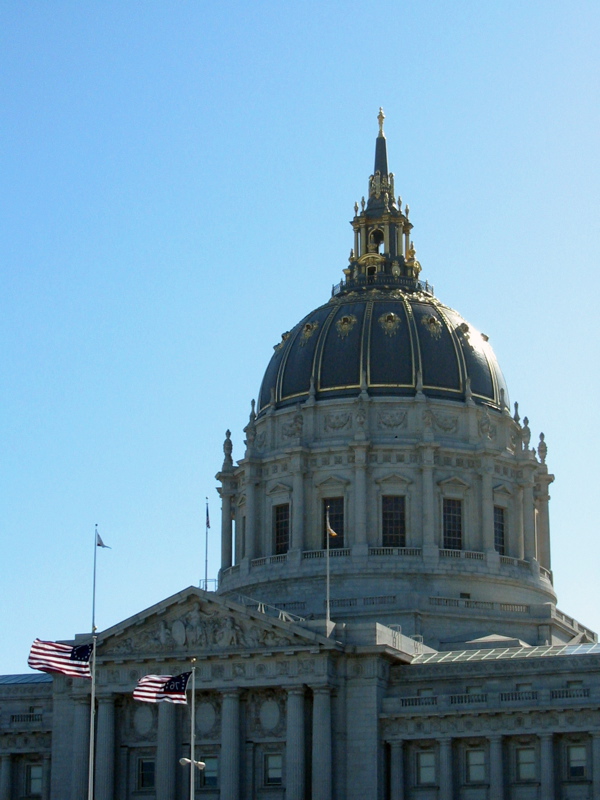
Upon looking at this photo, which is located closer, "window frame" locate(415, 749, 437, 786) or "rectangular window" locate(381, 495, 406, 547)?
"window frame" locate(415, 749, 437, 786)

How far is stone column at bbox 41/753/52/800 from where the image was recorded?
336 ft

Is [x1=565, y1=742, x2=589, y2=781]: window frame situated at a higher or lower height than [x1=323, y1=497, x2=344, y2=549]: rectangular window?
lower

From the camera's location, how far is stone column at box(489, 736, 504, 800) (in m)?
92.0

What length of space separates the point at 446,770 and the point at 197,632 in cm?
1561

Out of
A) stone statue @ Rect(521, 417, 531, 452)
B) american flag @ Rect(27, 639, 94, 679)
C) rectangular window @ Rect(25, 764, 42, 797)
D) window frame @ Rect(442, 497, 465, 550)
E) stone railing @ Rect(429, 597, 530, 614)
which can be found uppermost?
stone statue @ Rect(521, 417, 531, 452)

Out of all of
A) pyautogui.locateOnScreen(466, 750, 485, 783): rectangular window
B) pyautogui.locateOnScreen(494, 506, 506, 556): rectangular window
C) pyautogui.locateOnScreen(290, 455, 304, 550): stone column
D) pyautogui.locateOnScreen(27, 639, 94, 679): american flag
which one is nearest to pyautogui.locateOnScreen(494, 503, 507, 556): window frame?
pyautogui.locateOnScreen(494, 506, 506, 556): rectangular window

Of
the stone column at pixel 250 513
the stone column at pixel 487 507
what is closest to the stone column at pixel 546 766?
the stone column at pixel 487 507

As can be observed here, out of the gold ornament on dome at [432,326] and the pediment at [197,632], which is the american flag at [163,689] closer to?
the pediment at [197,632]

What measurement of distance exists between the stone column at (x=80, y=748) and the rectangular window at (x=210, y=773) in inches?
250

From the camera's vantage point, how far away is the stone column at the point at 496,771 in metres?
92.0

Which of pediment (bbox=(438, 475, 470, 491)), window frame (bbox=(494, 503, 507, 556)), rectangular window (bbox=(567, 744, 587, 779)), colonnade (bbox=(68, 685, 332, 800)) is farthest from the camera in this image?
window frame (bbox=(494, 503, 507, 556))

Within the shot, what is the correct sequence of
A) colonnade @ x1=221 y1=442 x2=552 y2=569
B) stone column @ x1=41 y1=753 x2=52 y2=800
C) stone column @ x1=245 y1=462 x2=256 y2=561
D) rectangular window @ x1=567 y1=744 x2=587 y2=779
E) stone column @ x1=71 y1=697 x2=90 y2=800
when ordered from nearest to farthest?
1. rectangular window @ x1=567 y1=744 x2=587 y2=779
2. stone column @ x1=71 y1=697 x2=90 y2=800
3. stone column @ x1=41 y1=753 x2=52 y2=800
4. colonnade @ x1=221 y1=442 x2=552 y2=569
5. stone column @ x1=245 y1=462 x2=256 y2=561

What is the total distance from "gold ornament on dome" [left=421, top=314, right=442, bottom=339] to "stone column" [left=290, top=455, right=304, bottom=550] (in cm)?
1293

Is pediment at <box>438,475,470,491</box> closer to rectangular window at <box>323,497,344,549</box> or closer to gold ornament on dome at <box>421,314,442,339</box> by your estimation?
rectangular window at <box>323,497,344,549</box>
